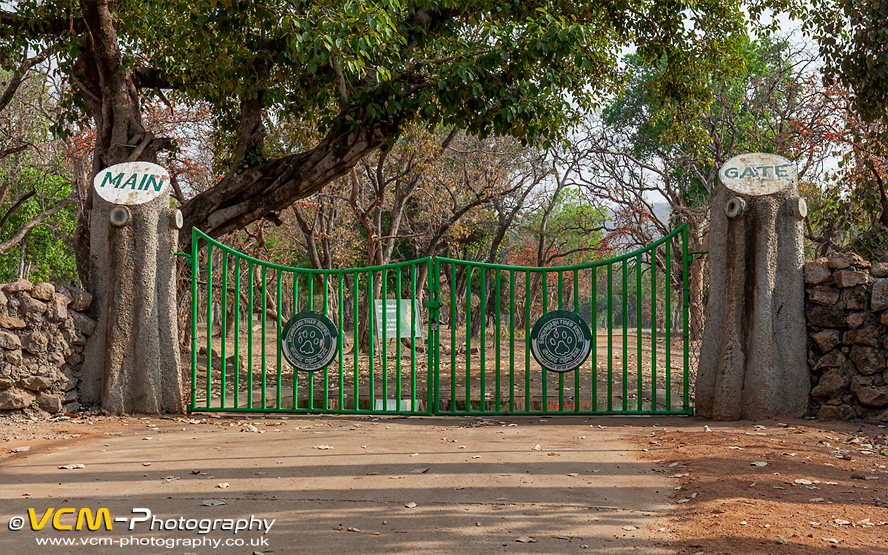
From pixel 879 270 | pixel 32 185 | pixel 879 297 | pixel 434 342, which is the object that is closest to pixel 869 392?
pixel 879 297

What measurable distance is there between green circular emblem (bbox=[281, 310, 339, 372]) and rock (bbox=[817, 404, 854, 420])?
4.83 m

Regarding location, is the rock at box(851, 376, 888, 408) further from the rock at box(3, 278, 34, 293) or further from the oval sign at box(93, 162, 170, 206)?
the rock at box(3, 278, 34, 293)

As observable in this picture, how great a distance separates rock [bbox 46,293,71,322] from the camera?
7.30 m

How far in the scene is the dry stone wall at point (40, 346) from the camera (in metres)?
7.00

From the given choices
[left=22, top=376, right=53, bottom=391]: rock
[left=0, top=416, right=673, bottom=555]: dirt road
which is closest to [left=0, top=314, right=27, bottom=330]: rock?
[left=22, top=376, right=53, bottom=391]: rock

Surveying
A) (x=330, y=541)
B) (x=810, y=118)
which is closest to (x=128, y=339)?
(x=330, y=541)

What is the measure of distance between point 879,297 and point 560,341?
9.79ft

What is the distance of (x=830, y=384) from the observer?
706 cm

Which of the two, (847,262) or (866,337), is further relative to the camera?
(847,262)

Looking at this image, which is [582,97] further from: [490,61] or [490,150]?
[490,150]

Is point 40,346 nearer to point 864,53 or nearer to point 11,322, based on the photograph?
point 11,322

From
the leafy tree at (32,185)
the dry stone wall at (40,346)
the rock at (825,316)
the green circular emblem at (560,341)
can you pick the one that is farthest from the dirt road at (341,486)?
the leafy tree at (32,185)

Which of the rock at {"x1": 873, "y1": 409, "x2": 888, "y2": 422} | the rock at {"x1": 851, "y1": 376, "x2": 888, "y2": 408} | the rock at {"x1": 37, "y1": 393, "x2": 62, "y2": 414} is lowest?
the rock at {"x1": 873, "y1": 409, "x2": 888, "y2": 422}

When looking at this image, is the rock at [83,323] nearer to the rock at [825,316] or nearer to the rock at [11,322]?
the rock at [11,322]
